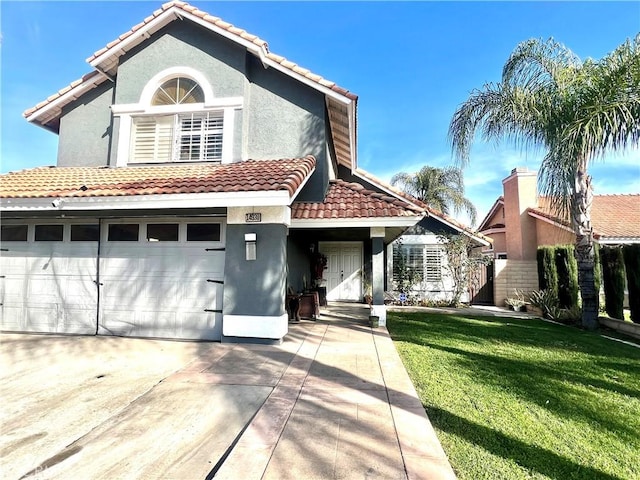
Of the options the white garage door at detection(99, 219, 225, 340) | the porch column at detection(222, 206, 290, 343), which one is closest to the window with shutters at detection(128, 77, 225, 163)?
the white garage door at detection(99, 219, 225, 340)

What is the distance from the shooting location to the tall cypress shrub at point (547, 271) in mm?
13594

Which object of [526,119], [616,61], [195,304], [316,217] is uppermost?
[616,61]

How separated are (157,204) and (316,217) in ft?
12.4

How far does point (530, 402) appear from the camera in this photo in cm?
469

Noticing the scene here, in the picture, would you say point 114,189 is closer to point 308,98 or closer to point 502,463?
point 308,98

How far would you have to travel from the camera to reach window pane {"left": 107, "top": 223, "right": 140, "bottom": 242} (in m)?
8.30

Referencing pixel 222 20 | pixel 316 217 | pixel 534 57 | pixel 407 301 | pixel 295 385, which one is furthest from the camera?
pixel 407 301

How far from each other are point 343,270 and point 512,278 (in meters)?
8.40

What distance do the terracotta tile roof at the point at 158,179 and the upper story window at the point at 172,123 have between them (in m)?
0.60

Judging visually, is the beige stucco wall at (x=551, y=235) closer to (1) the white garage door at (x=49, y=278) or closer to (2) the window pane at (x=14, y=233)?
(1) the white garage door at (x=49, y=278)

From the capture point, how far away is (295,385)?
5102mm

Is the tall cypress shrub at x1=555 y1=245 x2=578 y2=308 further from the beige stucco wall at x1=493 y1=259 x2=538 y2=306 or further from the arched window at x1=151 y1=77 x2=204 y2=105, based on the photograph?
the arched window at x1=151 y1=77 x2=204 y2=105

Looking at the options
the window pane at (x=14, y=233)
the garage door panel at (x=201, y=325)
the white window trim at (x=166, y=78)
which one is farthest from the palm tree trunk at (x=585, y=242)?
the window pane at (x=14, y=233)

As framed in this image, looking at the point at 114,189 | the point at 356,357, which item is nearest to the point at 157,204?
the point at 114,189
